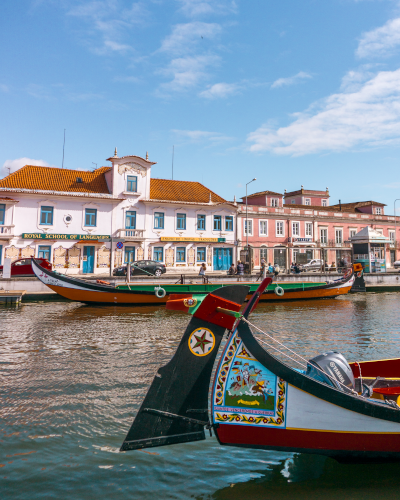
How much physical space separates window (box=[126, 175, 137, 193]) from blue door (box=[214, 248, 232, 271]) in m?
9.91

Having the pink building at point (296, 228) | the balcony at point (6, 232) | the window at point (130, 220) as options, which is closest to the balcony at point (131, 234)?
the window at point (130, 220)

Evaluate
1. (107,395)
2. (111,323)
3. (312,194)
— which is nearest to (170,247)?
(111,323)

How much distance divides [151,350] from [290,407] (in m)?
6.66

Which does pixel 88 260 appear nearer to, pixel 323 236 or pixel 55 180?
pixel 55 180

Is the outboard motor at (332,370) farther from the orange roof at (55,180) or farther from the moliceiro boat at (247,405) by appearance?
the orange roof at (55,180)

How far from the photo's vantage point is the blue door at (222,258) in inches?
1462

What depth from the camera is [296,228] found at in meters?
42.2

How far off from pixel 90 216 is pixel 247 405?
30.7 metres

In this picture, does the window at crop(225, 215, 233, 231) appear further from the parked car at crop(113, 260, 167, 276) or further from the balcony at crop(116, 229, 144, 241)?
the parked car at crop(113, 260, 167, 276)

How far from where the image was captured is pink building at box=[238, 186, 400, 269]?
39781 mm

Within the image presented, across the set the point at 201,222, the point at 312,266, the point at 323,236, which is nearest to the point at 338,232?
the point at 323,236

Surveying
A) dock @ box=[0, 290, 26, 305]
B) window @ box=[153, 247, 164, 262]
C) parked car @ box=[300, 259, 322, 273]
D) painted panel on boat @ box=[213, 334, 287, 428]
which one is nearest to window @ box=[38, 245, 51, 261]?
window @ box=[153, 247, 164, 262]

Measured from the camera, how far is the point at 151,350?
33.4 feet

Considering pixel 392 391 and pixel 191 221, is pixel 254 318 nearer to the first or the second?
pixel 392 391
